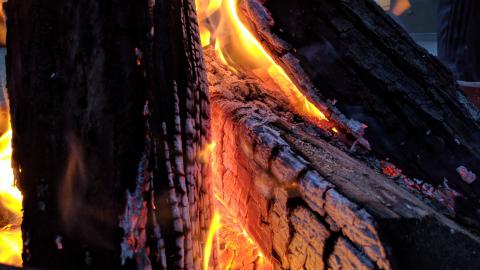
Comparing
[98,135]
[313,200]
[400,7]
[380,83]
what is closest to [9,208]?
[98,135]

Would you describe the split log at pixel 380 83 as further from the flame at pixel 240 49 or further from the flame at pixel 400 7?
the flame at pixel 400 7

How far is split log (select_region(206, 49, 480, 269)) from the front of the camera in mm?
A: 867

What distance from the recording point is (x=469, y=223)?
117cm

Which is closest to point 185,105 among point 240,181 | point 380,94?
point 240,181

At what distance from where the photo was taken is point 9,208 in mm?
2023

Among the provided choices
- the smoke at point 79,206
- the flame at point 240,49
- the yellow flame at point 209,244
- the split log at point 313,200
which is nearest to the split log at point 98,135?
the smoke at point 79,206

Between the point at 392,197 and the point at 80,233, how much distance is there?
0.87 metres

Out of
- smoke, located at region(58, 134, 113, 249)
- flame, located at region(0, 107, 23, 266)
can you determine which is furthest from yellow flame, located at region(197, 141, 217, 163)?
flame, located at region(0, 107, 23, 266)

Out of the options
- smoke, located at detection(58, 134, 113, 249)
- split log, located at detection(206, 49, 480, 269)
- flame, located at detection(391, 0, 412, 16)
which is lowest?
flame, located at detection(391, 0, 412, 16)

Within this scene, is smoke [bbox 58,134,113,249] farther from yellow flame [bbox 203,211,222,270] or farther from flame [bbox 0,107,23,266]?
flame [bbox 0,107,23,266]

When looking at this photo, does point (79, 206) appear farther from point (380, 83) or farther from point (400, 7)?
point (400, 7)

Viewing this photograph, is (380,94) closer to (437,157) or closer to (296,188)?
(437,157)

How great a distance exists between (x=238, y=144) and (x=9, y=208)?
1.51 metres

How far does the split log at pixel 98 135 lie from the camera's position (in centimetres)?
87
